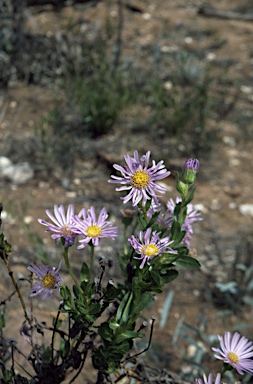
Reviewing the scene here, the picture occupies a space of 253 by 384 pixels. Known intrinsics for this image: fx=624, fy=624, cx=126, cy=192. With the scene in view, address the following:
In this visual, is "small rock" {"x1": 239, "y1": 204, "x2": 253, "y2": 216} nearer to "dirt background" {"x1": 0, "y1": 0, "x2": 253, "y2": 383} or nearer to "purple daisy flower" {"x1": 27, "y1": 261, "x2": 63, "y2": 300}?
"dirt background" {"x1": 0, "y1": 0, "x2": 253, "y2": 383}

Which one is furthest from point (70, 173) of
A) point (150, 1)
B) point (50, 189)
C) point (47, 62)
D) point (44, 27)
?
point (150, 1)

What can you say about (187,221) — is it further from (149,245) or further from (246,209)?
(246,209)

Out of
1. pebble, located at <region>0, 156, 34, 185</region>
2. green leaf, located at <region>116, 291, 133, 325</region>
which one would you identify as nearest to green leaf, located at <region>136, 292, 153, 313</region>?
green leaf, located at <region>116, 291, 133, 325</region>

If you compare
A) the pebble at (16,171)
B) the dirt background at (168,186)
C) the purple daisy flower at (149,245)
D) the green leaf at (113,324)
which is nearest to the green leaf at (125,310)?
the green leaf at (113,324)

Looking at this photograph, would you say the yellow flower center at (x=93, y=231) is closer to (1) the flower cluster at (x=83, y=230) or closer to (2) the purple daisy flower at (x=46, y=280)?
(1) the flower cluster at (x=83, y=230)

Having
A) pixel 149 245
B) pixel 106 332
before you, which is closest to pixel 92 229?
pixel 149 245

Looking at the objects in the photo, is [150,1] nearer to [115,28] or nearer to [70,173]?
[115,28]
